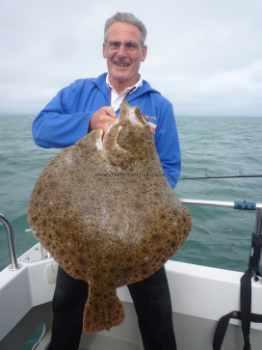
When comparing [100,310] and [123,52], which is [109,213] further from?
[123,52]

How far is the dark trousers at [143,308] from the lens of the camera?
7.13 ft

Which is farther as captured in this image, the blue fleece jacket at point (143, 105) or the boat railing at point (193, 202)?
the boat railing at point (193, 202)

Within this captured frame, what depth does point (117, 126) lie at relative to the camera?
1598mm

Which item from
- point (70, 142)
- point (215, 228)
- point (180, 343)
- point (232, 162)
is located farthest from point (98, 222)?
point (232, 162)

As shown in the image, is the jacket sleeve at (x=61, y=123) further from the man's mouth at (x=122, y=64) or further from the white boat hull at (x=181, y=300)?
the white boat hull at (x=181, y=300)

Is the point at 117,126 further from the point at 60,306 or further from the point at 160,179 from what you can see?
the point at 60,306

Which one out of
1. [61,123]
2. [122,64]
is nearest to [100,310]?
[61,123]

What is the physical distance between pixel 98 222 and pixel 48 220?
26cm

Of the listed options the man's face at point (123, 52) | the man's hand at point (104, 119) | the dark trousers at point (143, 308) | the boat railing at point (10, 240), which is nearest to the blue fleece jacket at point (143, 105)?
the man's face at point (123, 52)

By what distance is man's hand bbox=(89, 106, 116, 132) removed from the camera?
165 centimetres

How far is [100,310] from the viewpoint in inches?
63.6

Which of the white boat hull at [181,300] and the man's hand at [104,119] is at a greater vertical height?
the man's hand at [104,119]

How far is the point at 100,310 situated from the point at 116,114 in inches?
46.0

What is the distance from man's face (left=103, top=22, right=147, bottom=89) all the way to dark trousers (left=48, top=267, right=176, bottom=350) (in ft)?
4.49
